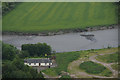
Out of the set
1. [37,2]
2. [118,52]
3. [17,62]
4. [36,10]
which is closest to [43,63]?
[17,62]

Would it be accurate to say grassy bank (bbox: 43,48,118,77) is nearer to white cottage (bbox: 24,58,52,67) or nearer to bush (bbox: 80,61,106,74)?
bush (bbox: 80,61,106,74)

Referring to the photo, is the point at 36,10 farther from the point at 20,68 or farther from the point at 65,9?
the point at 20,68

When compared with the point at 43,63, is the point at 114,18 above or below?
above

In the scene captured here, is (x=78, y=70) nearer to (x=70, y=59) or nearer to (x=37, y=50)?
(x=70, y=59)

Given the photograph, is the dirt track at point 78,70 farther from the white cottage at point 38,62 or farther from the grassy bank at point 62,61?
the white cottage at point 38,62

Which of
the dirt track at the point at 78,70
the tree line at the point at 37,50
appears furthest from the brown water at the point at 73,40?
the dirt track at the point at 78,70

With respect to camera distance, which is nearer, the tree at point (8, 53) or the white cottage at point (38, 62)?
the white cottage at point (38, 62)

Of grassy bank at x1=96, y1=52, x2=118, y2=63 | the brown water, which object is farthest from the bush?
the brown water

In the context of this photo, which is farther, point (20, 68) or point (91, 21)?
point (91, 21)
